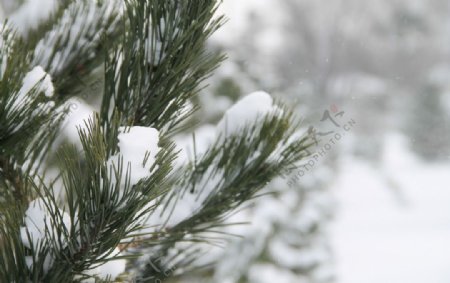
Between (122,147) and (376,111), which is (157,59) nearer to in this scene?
(122,147)

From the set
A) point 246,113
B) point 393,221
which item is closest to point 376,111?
point 393,221

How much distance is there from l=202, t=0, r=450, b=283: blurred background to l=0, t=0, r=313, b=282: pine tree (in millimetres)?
8625

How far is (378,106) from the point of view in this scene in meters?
20.3

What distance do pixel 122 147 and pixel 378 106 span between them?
2064 centimetres

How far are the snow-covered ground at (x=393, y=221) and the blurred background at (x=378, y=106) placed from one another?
3cm

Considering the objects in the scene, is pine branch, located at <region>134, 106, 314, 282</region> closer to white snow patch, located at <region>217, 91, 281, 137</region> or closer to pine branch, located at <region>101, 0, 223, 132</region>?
white snow patch, located at <region>217, 91, 281, 137</region>

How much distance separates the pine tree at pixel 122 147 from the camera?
70 cm

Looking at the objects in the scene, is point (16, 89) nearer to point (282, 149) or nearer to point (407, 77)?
point (282, 149)

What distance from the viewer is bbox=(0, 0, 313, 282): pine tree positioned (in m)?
0.70

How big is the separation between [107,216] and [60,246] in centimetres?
11

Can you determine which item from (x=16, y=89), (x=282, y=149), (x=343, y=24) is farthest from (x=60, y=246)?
(x=343, y=24)

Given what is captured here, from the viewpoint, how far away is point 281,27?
20.5m

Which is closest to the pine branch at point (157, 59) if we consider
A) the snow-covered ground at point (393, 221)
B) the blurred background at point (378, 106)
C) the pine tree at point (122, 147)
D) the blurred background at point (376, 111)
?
the pine tree at point (122, 147)

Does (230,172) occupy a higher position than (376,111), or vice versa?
(376,111)
